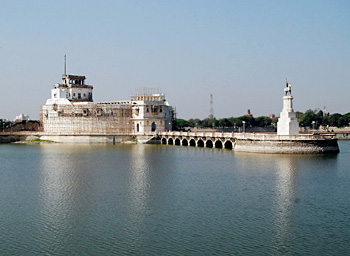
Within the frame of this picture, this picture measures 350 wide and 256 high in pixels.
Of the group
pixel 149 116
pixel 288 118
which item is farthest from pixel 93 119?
pixel 288 118

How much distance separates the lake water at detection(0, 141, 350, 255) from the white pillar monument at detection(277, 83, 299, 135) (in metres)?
8.66

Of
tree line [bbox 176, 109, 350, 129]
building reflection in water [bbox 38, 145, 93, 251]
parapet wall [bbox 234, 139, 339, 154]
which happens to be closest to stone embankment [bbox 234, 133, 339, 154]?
parapet wall [bbox 234, 139, 339, 154]

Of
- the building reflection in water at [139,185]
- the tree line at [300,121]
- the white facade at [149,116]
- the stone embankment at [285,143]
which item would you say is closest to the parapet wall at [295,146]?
the stone embankment at [285,143]

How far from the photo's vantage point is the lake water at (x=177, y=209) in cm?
2212

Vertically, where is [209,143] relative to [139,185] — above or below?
above

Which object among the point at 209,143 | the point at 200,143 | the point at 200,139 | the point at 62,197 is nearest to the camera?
the point at 62,197

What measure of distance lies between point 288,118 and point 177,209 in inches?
1208

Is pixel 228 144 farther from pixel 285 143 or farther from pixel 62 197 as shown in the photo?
pixel 62 197

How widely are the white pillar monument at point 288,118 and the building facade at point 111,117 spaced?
30.2 meters

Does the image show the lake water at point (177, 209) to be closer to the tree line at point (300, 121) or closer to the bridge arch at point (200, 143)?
the bridge arch at point (200, 143)

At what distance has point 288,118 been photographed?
55.7m

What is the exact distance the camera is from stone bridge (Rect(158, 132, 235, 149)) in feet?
218

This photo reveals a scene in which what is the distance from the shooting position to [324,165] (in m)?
45.4

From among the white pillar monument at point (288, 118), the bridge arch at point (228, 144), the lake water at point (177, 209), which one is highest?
the white pillar monument at point (288, 118)
